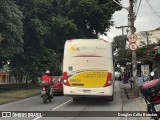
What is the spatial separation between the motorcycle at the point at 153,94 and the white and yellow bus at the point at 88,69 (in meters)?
9.19

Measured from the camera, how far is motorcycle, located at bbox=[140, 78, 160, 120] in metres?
9.49

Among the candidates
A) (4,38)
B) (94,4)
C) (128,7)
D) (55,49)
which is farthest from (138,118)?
(55,49)

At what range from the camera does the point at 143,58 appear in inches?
1180

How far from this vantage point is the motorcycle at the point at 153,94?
9.49 m

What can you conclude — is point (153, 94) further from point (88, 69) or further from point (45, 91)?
point (45, 91)

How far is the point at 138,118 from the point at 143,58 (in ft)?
56.1

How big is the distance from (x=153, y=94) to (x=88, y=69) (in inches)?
388

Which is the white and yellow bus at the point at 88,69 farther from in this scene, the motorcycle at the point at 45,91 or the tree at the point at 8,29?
the tree at the point at 8,29

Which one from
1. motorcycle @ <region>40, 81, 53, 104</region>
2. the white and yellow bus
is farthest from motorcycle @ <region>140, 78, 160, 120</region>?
motorcycle @ <region>40, 81, 53, 104</region>

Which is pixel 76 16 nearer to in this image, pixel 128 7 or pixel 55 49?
pixel 55 49

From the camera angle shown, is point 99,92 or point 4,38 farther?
point 4,38

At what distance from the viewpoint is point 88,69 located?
1933 centimetres

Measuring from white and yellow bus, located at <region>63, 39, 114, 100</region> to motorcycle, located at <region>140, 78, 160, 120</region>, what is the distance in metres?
9.19

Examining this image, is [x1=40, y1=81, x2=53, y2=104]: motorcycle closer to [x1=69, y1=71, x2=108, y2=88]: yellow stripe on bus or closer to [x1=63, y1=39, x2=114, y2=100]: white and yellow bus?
[x1=63, y1=39, x2=114, y2=100]: white and yellow bus
